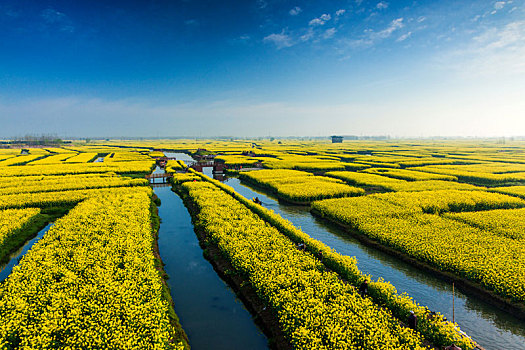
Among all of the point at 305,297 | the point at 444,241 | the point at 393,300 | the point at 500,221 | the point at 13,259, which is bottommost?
the point at 13,259

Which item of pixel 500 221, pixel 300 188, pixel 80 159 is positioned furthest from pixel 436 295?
pixel 80 159

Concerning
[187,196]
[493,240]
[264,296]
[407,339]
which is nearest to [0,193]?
[187,196]

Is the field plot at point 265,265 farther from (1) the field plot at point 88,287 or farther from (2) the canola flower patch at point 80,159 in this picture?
(2) the canola flower patch at point 80,159

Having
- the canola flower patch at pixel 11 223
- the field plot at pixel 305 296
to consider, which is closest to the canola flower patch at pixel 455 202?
the field plot at pixel 305 296

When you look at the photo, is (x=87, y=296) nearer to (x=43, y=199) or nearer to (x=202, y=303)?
(x=202, y=303)

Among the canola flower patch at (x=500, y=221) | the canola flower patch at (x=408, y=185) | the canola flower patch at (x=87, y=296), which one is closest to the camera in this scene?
the canola flower patch at (x=87, y=296)

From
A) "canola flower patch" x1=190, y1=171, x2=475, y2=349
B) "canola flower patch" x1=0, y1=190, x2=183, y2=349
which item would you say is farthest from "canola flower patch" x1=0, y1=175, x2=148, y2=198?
"canola flower patch" x1=190, y1=171, x2=475, y2=349
